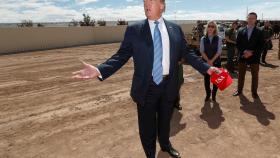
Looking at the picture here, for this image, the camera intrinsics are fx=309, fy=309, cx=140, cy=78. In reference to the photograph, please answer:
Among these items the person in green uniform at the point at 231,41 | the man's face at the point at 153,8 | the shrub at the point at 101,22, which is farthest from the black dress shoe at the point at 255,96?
the shrub at the point at 101,22

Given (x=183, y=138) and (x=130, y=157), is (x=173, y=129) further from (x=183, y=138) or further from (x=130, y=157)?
(x=130, y=157)

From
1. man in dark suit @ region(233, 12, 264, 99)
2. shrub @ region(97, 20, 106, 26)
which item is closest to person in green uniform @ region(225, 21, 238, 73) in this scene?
man in dark suit @ region(233, 12, 264, 99)

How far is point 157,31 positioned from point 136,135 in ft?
7.49

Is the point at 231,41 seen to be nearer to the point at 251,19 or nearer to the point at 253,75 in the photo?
the point at 253,75

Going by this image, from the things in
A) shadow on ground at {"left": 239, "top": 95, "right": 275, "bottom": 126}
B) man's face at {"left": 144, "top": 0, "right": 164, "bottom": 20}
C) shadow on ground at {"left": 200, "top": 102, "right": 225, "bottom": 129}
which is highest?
man's face at {"left": 144, "top": 0, "right": 164, "bottom": 20}

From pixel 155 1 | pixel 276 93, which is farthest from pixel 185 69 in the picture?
pixel 155 1

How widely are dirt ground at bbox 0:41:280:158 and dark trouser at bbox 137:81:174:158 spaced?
2.17 feet

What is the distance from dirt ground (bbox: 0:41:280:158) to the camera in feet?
15.3

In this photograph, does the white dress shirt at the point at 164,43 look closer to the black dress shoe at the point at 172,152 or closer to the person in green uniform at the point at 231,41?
the black dress shoe at the point at 172,152

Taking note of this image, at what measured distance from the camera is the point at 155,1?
11.0 ft

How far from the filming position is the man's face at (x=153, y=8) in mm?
3384

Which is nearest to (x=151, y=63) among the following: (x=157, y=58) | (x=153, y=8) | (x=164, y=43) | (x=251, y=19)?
(x=157, y=58)

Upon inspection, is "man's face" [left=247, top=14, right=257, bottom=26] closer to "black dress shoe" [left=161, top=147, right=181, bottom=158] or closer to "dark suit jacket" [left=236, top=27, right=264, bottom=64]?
"dark suit jacket" [left=236, top=27, right=264, bottom=64]

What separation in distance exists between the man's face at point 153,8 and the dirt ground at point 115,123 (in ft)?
6.76
